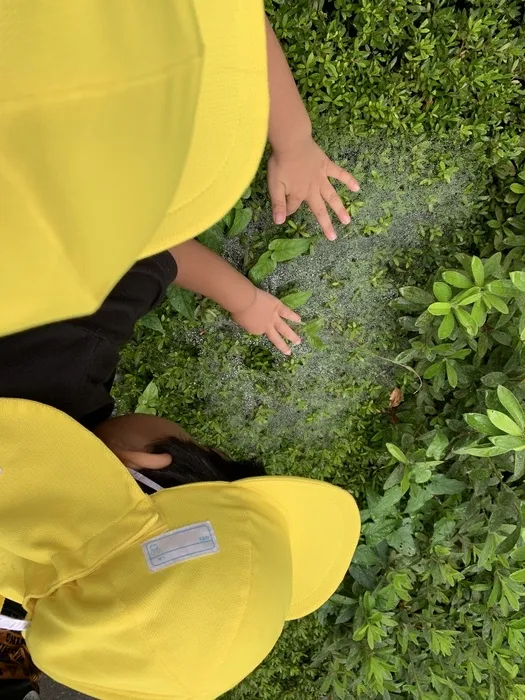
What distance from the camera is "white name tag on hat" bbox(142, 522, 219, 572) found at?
4.03 ft

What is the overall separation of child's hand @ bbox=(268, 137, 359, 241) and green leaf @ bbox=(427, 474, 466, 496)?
87cm

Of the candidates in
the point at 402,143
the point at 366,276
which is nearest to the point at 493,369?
the point at 366,276

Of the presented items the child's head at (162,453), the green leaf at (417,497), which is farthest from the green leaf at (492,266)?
the child's head at (162,453)

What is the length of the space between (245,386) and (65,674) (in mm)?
1224

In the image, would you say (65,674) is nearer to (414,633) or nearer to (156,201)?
(156,201)

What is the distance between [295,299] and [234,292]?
27 centimetres

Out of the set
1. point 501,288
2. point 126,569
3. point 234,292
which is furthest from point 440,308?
point 126,569

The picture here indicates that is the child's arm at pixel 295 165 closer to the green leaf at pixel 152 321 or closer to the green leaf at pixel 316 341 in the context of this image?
the green leaf at pixel 316 341

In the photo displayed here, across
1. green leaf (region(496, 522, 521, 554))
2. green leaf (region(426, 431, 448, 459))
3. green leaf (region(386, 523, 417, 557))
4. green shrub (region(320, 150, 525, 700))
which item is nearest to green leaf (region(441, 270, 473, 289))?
green shrub (region(320, 150, 525, 700))

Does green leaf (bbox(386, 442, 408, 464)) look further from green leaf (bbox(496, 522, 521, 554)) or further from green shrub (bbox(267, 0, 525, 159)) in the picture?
green shrub (bbox(267, 0, 525, 159))

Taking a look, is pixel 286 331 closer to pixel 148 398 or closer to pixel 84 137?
pixel 148 398

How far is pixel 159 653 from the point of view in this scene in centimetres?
117

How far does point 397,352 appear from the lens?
87.7 inches

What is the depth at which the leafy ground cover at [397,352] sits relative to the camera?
1.92 metres
